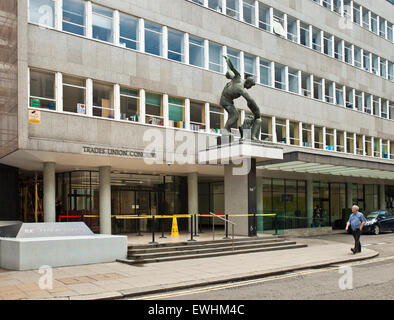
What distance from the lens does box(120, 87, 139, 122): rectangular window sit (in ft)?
64.7

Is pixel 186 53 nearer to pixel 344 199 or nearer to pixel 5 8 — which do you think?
pixel 5 8

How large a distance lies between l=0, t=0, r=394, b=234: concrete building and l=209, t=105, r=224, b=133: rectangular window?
7cm

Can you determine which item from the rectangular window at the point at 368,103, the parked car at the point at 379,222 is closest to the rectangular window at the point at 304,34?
the rectangular window at the point at 368,103

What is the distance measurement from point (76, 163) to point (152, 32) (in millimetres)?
7105

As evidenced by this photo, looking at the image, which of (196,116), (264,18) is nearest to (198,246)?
(196,116)

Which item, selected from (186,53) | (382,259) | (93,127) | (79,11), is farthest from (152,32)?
(382,259)

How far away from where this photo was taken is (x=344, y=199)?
34.5m

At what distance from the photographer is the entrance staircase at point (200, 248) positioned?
1412 centimetres

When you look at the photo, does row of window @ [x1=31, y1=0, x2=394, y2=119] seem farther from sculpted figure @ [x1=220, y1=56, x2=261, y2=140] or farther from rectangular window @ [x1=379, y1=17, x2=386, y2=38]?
rectangular window @ [x1=379, y1=17, x2=386, y2=38]

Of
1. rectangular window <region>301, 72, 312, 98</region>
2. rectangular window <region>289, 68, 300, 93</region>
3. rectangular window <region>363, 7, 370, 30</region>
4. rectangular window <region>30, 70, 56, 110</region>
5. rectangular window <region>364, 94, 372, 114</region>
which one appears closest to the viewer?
rectangular window <region>30, 70, 56, 110</region>

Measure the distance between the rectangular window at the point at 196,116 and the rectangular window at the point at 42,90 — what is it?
7176mm

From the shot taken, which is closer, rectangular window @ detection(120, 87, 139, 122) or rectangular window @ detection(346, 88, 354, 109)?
rectangular window @ detection(120, 87, 139, 122)

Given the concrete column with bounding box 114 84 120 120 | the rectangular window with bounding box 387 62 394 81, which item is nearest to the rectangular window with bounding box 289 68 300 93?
the concrete column with bounding box 114 84 120 120

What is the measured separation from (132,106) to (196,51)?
210 inches
